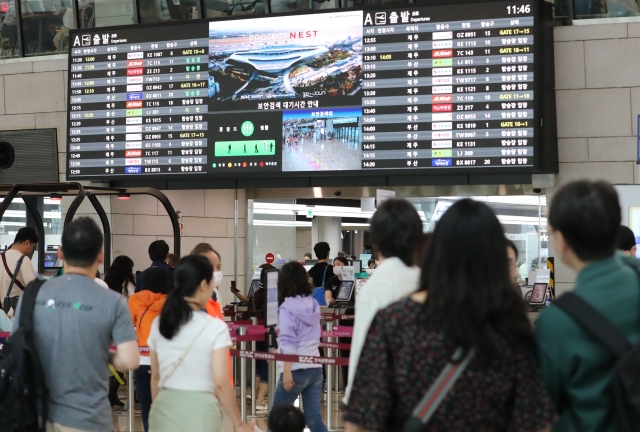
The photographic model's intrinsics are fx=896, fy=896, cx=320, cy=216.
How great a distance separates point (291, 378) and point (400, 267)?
3.16 metres

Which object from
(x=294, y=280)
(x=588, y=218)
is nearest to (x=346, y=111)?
(x=294, y=280)

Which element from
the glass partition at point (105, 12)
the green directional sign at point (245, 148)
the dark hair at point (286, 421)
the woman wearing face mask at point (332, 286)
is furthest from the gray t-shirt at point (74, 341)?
the glass partition at point (105, 12)

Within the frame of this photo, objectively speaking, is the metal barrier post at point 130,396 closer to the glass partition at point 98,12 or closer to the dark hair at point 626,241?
the dark hair at point 626,241

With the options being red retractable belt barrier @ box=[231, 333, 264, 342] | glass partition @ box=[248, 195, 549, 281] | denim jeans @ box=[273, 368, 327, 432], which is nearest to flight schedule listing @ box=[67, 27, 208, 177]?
glass partition @ box=[248, 195, 549, 281]

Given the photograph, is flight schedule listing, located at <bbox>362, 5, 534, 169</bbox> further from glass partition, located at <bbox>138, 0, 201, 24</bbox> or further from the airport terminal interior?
glass partition, located at <bbox>138, 0, 201, 24</bbox>

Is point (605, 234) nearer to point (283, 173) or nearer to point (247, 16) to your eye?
point (283, 173)

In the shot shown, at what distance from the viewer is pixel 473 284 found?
2287 millimetres

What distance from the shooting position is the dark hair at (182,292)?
390 centimetres

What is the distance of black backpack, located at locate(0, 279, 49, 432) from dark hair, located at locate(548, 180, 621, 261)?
208cm

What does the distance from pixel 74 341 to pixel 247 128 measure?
639cm

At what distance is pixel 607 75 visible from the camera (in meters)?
9.31

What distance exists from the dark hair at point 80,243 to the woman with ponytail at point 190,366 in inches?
19.2

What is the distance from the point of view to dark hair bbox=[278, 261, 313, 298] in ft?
20.7

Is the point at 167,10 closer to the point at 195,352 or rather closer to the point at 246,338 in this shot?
the point at 246,338
